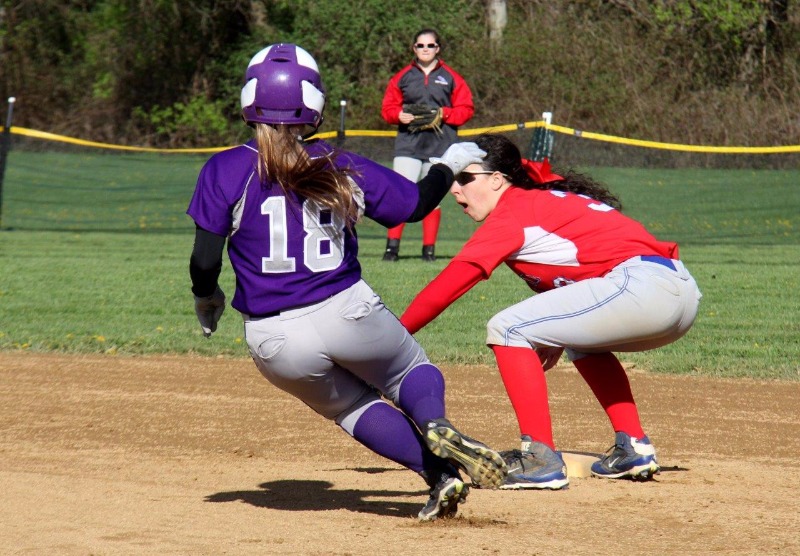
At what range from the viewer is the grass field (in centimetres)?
844

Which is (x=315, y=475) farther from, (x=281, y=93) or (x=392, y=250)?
(x=392, y=250)

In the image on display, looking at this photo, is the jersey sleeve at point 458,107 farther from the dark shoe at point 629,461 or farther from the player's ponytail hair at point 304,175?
the player's ponytail hair at point 304,175

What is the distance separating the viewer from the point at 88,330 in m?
8.90

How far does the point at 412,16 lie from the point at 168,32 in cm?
697

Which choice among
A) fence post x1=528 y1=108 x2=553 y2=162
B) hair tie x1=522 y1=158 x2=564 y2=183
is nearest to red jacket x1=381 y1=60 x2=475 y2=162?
fence post x1=528 y1=108 x2=553 y2=162

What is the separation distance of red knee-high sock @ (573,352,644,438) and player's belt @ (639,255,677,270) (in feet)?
1.54

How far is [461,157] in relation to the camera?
4453 mm

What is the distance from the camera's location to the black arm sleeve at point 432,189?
4.01 meters

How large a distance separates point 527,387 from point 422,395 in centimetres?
72

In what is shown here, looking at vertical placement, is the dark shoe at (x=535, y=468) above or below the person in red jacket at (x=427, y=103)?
below

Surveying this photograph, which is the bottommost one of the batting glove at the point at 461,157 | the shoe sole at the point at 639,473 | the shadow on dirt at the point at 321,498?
the shadow on dirt at the point at 321,498

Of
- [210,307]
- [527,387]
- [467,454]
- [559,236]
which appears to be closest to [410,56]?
[559,236]

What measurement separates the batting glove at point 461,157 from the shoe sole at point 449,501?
112 centimetres

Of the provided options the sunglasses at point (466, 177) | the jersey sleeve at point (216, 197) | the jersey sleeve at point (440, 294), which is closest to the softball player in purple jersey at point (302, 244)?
the jersey sleeve at point (216, 197)
